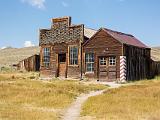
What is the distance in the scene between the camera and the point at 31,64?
2625 inches

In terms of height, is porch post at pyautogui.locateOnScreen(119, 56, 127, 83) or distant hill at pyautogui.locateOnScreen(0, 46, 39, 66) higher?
distant hill at pyautogui.locateOnScreen(0, 46, 39, 66)

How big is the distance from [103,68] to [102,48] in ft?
7.15

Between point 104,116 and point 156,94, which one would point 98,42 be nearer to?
point 156,94

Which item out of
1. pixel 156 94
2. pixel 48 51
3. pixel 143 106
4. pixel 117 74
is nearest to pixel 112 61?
pixel 117 74

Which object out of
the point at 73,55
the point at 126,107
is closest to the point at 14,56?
the point at 73,55

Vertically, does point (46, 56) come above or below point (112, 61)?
above

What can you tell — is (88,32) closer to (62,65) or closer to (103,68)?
(62,65)

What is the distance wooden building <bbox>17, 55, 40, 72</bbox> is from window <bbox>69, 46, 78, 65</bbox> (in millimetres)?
22597

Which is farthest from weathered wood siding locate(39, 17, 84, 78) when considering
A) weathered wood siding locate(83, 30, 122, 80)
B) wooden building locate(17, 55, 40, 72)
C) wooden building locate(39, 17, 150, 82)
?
wooden building locate(17, 55, 40, 72)

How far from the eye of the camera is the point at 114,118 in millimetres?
16469

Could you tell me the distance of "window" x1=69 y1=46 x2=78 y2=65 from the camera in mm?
43562

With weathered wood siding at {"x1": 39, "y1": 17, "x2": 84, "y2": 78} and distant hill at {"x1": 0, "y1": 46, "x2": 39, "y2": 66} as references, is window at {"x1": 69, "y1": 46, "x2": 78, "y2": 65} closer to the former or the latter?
weathered wood siding at {"x1": 39, "y1": 17, "x2": 84, "y2": 78}

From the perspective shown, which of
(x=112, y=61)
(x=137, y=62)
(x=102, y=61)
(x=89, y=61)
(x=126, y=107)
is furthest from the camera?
(x=137, y=62)

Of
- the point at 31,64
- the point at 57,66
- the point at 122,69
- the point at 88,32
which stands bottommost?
the point at 122,69
